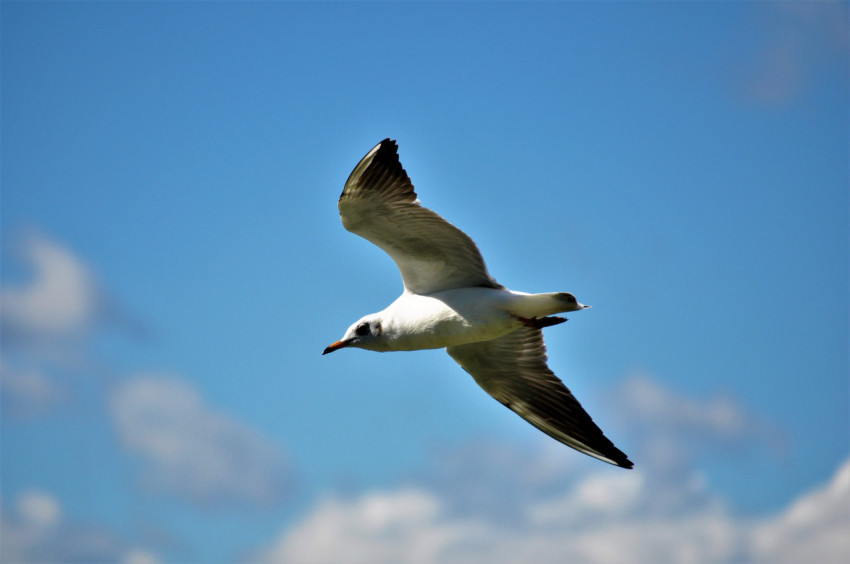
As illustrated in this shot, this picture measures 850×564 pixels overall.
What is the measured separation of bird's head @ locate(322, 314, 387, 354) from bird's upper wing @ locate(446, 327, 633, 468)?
1588 millimetres

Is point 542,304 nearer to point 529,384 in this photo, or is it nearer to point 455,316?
point 455,316

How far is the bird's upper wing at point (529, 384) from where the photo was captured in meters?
14.0

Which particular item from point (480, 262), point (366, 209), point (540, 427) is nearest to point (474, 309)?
point (480, 262)

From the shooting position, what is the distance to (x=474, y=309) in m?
12.4

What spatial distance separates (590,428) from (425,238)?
11.6 feet

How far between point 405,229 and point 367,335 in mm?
1395

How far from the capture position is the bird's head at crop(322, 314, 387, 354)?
1272 cm

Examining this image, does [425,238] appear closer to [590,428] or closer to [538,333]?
[538,333]

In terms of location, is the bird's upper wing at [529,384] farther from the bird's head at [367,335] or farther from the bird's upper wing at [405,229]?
the bird's head at [367,335]

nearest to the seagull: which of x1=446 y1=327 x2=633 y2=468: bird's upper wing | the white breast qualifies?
the white breast

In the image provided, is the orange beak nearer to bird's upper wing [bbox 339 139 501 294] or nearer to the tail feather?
bird's upper wing [bbox 339 139 501 294]

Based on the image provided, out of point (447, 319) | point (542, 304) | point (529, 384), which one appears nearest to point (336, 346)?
point (447, 319)

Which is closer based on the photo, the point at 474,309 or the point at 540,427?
the point at 474,309

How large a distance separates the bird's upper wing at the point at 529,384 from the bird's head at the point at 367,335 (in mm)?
1588
